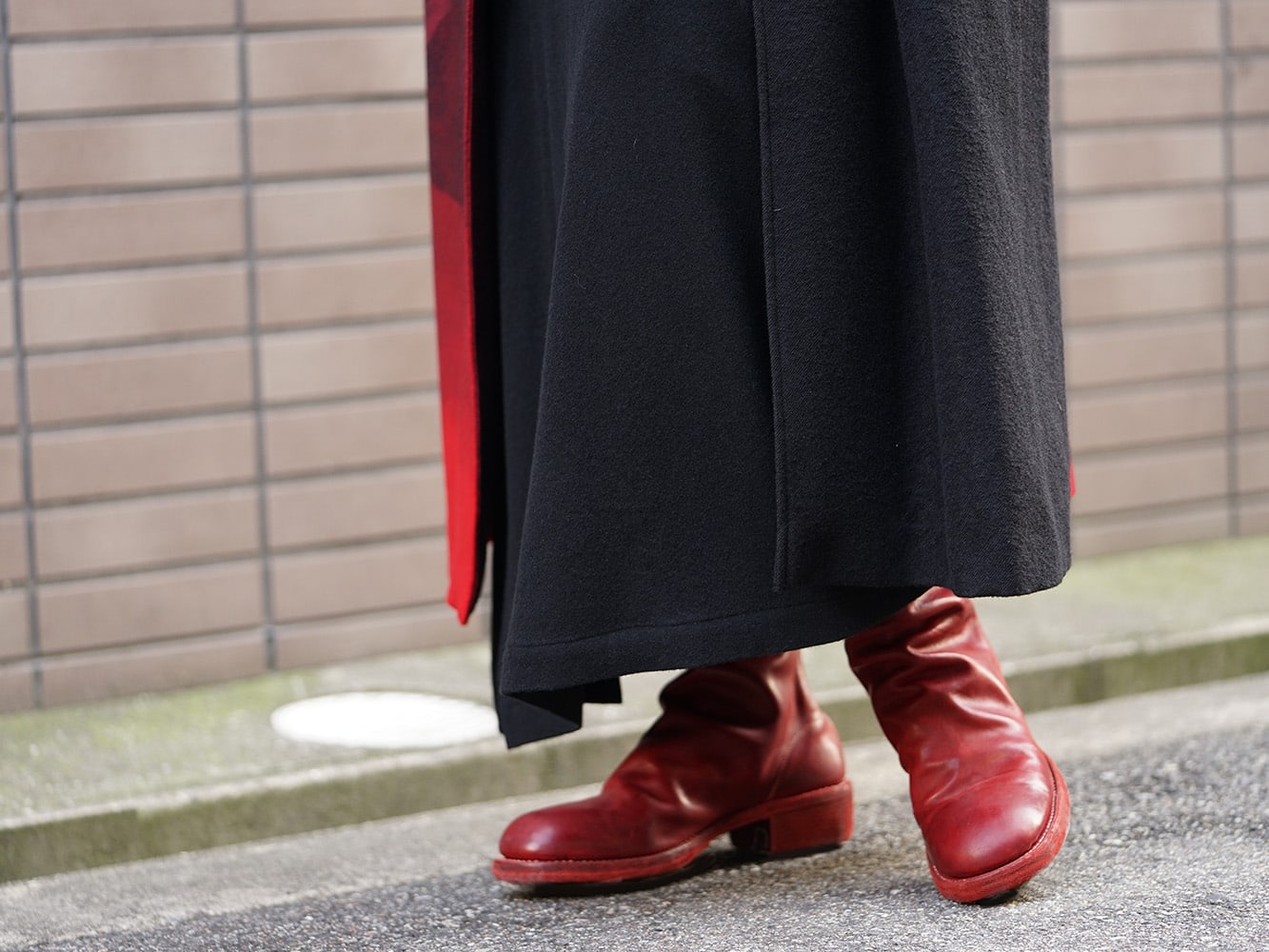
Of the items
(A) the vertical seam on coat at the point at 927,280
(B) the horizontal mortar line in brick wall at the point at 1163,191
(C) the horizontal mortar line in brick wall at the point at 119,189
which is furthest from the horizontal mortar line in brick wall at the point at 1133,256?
(A) the vertical seam on coat at the point at 927,280

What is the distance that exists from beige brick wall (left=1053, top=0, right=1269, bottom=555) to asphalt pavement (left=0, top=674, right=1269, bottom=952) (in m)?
1.34

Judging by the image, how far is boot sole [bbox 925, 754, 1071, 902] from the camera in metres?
1.70

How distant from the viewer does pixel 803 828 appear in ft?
6.64

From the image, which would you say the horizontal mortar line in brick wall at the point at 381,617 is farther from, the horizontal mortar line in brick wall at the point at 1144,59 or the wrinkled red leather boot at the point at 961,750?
the horizontal mortar line in brick wall at the point at 1144,59

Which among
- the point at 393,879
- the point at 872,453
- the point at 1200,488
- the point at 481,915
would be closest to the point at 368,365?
the point at 393,879

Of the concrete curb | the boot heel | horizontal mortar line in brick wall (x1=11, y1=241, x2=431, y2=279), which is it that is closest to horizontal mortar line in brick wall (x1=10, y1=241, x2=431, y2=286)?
horizontal mortar line in brick wall (x1=11, y1=241, x2=431, y2=279)

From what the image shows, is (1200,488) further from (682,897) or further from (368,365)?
(682,897)

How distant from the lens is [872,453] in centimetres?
167

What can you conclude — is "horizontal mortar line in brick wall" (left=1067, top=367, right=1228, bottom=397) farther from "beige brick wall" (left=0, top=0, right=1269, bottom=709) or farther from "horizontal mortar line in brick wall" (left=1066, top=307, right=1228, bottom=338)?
"beige brick wall" (left=0, top=0, right=1269, bottom=709)

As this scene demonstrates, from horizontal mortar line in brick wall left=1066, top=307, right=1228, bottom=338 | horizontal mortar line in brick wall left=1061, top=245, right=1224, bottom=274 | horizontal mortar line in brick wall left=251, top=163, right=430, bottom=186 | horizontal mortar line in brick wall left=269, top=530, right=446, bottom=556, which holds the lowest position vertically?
horizontal mortar line in brick wall left=269, top=530, right=446, bottom=556

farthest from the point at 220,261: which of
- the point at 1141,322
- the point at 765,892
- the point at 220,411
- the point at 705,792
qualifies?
the point at 1141,322

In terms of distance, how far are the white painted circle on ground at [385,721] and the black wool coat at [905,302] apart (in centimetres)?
119

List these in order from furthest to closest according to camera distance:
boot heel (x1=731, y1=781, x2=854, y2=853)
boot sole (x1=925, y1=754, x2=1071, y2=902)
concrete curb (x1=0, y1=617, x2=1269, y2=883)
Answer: concrete curb (x1=0, y1=617, x2=1269, y2=883) → boot heel (x1=731, y1=781, x2=854, y2=853) → boot sole (x1=925, y1=754, x2=1071, y2=902)

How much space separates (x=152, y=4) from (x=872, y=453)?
80.0 inches
